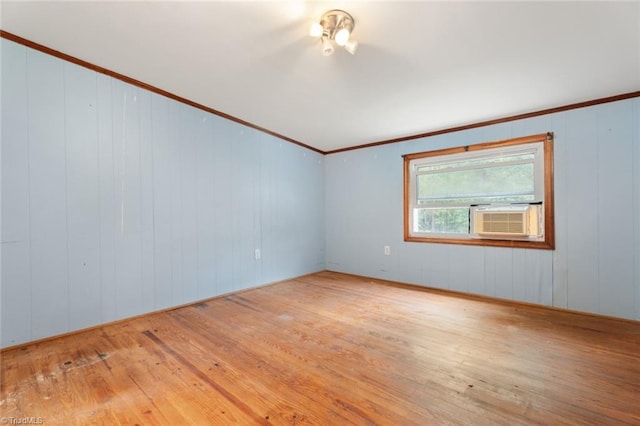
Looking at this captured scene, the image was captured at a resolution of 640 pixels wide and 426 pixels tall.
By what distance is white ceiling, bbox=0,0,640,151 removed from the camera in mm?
1591

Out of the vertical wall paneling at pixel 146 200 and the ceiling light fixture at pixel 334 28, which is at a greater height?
the ceiling light fixture at pixel 334 28

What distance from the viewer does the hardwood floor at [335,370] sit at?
4.25 ft

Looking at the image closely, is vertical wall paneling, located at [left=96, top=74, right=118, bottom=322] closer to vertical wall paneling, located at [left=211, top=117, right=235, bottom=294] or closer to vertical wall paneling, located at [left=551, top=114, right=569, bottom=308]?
vertical wall paneling, located at [left=211, top=117, right=235, bottom=294]

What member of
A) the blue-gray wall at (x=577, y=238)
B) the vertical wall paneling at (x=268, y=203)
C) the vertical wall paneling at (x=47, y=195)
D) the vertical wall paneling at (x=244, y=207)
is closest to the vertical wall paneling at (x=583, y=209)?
the blue-gray wall at (x=577, y=238)

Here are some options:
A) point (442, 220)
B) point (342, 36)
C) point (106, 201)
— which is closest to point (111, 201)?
point (106, 201)

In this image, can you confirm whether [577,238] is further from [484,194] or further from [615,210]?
[484,194]

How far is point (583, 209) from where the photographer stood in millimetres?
2561

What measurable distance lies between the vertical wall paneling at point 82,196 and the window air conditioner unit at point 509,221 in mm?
3776

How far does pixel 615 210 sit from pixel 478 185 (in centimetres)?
113

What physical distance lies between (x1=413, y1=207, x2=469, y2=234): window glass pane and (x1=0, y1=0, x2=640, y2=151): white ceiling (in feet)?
3.79

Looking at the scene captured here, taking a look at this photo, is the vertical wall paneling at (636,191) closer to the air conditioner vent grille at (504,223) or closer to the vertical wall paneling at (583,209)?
the vertical wall paneling at (583,209)

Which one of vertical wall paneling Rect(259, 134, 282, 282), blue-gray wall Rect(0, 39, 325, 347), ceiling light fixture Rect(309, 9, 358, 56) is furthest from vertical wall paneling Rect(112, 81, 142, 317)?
ceiling light fixture Rect(309, 9, 358, 56)

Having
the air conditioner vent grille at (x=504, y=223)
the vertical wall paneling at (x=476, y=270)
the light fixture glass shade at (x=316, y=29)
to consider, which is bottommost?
the vertical wall paneling at (x=476, y=270)

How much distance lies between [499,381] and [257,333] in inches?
65.6
